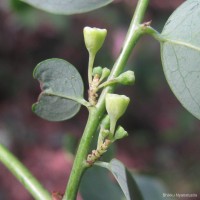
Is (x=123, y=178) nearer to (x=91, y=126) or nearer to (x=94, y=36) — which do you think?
(x=91, y=126)

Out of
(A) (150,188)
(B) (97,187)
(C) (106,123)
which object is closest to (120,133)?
(C) (106,123)

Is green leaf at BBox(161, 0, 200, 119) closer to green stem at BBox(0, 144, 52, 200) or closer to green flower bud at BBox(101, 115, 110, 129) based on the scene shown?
green flower bud at BBox(101, 115, 110, 129)

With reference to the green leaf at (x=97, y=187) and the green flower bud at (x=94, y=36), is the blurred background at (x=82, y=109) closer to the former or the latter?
the green leaf at (x=97, y=187)

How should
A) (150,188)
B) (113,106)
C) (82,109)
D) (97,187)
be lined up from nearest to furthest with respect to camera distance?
(113,106)
(97,187)
(150,188)
(82,109)

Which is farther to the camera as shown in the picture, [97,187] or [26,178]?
[97,187]

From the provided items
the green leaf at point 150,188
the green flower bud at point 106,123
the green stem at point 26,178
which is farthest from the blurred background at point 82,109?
the green flower bud at point 106,123

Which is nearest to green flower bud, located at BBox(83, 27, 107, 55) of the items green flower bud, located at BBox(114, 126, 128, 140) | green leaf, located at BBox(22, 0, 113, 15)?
green leaf, located at BBox(22, 0, 113, 15)
